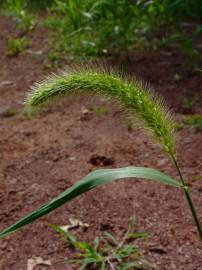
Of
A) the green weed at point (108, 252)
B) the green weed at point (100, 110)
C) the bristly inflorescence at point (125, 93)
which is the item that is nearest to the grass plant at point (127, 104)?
the bristly inflorescence at point (125, 93)

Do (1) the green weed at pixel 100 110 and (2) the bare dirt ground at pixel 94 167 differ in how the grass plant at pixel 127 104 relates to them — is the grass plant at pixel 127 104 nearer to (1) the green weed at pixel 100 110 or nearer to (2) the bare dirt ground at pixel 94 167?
(2) the bare dirt ground at pixel 94 167

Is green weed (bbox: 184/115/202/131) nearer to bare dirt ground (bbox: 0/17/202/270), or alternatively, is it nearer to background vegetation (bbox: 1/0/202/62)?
bare dirt ground (bbox: 0/17/202/270)

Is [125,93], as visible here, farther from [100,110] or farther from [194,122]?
[100,110]

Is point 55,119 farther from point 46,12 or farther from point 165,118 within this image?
point 46,12

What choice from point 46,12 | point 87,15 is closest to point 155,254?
point 87,15

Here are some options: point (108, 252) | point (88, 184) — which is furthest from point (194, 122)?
point (88, 184)

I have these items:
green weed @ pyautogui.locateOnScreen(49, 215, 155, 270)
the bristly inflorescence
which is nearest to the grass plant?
the bristly inflorescence
